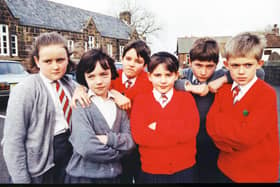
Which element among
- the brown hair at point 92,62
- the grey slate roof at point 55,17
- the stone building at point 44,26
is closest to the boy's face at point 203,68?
the brown hair at point 92,62

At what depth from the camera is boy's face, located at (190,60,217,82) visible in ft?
4.10

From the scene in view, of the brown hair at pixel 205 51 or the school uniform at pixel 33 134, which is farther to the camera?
the brown hair at pixel 205 51

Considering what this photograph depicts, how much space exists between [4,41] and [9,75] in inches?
298

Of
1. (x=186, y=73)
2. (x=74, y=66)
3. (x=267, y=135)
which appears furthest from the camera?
(x=186, y=73)

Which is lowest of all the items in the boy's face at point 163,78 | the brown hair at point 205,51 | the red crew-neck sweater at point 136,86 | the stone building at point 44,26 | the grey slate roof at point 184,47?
the red crew-neck sweater at point 136,86

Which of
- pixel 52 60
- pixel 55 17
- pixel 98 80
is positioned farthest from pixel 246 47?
pixel 55 17

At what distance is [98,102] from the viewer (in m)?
1.19

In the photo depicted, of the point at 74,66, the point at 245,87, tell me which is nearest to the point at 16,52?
the point at 74,66

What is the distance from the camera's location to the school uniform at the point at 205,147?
125cm

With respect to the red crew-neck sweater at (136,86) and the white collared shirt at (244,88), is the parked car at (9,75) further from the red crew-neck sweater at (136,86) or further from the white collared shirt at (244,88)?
the white collared shirt at (244,88)

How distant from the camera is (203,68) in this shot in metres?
1.25

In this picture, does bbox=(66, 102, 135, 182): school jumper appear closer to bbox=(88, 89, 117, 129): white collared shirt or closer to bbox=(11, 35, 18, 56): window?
bbox=(88, 89, 117, 129): white collared shirt

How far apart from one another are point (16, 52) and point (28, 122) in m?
11.6

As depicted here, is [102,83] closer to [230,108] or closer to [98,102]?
[98,102]
